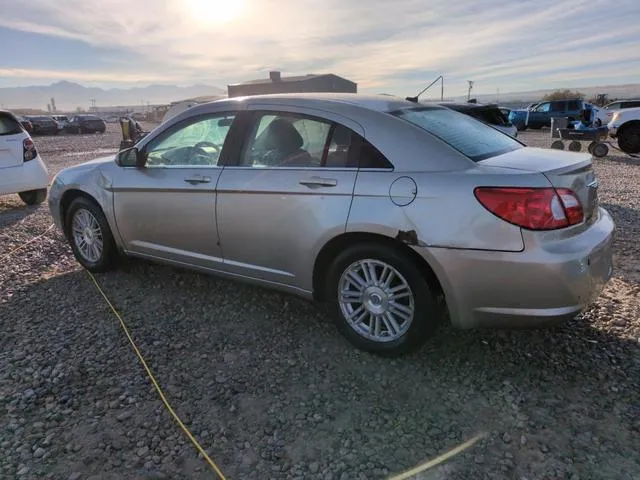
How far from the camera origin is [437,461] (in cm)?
234

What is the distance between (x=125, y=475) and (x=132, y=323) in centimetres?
167

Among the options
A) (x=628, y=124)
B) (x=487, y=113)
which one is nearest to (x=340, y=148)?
(x=487, y=113)

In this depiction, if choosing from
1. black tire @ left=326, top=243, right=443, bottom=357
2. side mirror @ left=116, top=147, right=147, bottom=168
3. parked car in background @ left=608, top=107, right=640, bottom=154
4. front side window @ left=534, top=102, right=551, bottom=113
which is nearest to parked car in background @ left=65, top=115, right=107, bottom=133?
front side window @ left=534, top=102, right=551, bottom=113

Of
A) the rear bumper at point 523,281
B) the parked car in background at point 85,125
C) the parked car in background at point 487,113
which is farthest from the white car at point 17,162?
the parked car in background at point 85,125

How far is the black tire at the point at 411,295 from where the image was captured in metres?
2.94

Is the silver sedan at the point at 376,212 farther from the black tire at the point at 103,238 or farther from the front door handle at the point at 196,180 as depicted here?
the black tire at the point at 103,238

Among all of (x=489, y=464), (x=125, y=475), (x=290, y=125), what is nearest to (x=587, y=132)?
(x=290, y=125)

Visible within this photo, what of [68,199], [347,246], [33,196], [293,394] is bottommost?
[293,394]

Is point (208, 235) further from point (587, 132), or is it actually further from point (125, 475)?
point (587, 132)

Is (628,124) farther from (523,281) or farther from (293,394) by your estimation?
(293,394)

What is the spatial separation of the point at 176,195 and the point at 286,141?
3.40ft

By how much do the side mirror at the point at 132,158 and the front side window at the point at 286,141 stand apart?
44.4 inches

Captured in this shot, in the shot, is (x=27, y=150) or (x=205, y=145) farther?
(x=27, y=150)

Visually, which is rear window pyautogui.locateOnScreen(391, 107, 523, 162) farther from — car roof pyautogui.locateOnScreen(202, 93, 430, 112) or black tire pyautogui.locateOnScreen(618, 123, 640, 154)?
black tire pyautogui.locateOnScreen(618, 123, 640, 154)
